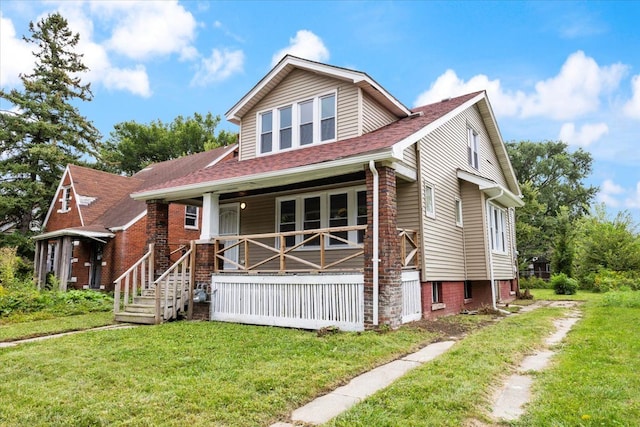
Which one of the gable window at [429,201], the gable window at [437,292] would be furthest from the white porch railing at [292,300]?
the gable window at [437,292]

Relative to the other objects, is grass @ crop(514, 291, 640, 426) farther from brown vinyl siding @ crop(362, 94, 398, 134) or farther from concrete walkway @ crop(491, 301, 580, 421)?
brown vinyl siding @ crop(362, 94, 398, 134)

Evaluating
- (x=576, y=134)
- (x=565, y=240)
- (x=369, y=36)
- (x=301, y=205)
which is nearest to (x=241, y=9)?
(x=369, y=36)

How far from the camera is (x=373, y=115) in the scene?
11.7m

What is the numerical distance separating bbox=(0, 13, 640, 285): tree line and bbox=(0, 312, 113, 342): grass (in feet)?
51.6

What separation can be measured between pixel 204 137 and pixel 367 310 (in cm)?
2943

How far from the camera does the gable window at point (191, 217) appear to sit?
20.0 meters

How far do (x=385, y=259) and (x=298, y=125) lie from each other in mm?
5484

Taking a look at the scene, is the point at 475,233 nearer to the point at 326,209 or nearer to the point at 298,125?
the point at 326,209

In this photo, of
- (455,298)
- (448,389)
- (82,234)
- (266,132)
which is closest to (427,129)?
(455,298)

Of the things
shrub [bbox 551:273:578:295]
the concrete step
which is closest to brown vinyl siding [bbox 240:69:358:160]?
the concrete step

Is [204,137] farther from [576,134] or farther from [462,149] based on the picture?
[576,134]

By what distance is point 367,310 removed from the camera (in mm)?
8031

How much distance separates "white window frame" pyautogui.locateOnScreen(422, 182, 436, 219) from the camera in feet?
34.6

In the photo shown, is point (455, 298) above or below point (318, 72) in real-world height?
below
